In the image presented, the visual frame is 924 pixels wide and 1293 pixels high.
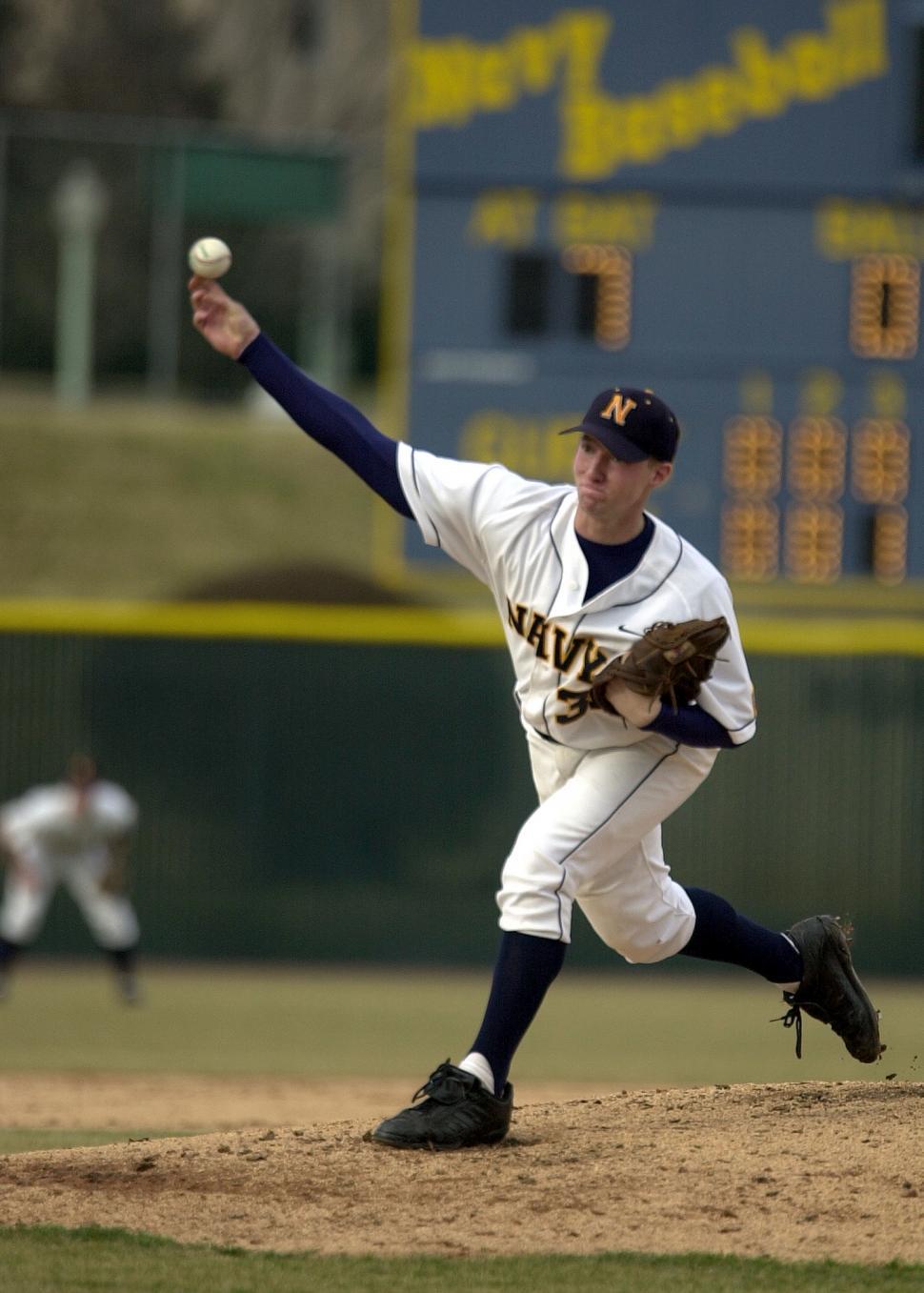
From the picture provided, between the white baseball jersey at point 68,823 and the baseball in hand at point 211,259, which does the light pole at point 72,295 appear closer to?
the white baseball jersey at point 68,823

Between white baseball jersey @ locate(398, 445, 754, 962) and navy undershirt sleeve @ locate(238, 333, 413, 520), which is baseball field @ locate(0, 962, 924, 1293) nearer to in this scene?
white baseball jersey @ locate(398, 445, 754, 962)

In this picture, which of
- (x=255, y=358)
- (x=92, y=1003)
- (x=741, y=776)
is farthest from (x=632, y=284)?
(x=255, y=358)

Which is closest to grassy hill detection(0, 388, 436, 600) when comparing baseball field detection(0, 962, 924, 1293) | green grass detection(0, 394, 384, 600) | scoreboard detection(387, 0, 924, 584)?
green grass detection(0, 394, 384, 600)

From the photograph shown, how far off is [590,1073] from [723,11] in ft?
21.6

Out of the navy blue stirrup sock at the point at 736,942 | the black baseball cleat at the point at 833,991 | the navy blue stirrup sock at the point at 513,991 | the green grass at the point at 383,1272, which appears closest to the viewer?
the green grass at the point at 383,1272

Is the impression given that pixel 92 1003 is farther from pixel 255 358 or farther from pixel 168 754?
pixel 255 358

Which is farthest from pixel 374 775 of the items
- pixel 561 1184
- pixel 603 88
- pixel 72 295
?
pixel 72 295

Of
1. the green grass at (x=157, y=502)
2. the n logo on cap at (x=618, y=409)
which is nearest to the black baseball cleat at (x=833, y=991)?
the n logo on cap at (x=618, y=409)

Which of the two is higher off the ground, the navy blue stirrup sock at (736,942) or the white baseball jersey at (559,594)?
the white baseball jersey at (559,594)

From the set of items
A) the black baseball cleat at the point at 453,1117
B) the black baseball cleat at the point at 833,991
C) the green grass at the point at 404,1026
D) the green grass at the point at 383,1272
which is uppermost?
the black baseball cleat at the point at 833,991

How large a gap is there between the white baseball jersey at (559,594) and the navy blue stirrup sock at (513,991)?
0.40 meters

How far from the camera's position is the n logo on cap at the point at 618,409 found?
12.4 feet

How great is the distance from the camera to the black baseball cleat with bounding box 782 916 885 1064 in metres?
4.32

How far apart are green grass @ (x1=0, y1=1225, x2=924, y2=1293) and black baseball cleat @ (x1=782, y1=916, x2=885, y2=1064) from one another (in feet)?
3.58
